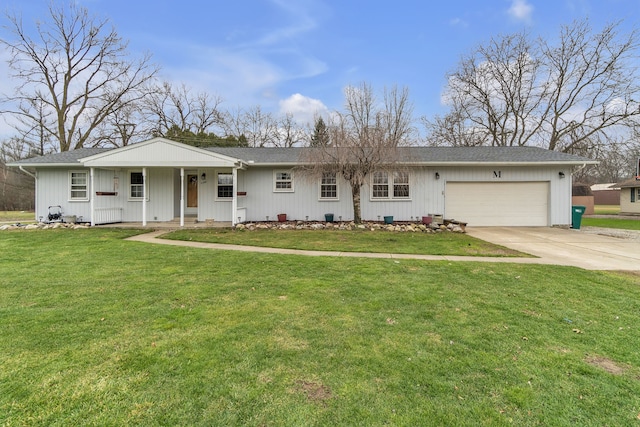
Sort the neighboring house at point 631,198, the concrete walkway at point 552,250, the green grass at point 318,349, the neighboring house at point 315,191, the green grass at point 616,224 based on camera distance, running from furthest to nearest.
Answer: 1. the neighboring house at point 631,198
2. the green grass at point 616,224
3. the neighboring house at point 315,191
4. the concrete walkway at point 552,250
5. the green grass at point 318,349

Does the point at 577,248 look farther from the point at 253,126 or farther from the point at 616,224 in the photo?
the point at 253,126

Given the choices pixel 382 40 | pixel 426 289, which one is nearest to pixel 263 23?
pixel 382 40

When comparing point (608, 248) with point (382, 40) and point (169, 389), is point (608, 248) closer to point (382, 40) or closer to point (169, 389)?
point (169, 389)

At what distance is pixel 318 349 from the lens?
2.89 meters

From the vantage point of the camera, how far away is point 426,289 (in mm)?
4750

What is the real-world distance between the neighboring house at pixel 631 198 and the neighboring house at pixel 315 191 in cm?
1646

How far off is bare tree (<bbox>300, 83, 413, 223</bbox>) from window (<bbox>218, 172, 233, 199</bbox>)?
327cm

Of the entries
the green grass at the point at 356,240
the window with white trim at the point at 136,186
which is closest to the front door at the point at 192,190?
the window with white trim at the point at 136,186

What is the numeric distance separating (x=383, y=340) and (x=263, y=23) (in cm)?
1591

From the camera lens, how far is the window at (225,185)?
13602 millimetres

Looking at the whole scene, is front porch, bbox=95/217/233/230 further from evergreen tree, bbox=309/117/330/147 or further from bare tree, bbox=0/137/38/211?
bare tree, bbox=0/137/38/211

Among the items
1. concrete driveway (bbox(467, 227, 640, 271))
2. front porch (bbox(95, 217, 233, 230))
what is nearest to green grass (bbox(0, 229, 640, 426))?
concrete driveway (bbox(467, 227, 640, 271))

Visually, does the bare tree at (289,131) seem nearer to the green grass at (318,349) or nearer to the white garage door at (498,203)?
the white garage door at (498,203)

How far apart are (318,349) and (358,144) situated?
9422 millimetres
